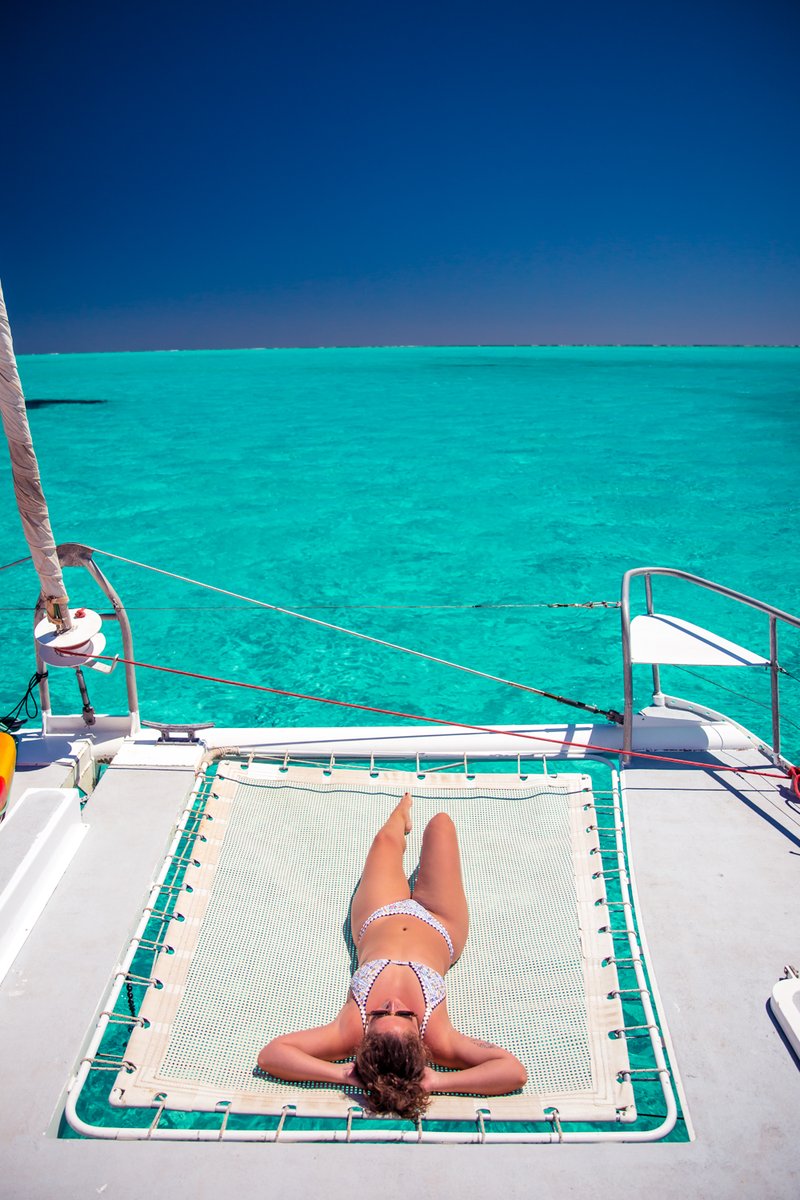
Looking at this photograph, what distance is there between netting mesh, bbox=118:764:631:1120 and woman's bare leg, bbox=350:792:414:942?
109 mm

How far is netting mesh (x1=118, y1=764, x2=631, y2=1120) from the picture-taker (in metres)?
2.24

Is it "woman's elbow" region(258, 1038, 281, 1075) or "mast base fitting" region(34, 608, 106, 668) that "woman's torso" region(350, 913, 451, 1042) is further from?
"mast base fitting" region(34, 608, 106, 668)

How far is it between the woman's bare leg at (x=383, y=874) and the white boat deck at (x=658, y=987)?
0.80 m

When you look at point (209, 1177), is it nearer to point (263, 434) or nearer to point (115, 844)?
point (115, 844)

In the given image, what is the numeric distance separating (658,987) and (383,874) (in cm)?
100

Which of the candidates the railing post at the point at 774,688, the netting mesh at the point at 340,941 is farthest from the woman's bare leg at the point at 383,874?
the railing post at the point at 774,688

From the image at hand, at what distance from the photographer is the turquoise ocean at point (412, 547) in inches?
271

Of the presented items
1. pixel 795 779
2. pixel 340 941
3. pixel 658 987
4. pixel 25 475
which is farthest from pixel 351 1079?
pixel 795 779

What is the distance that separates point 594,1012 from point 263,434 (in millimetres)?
21168

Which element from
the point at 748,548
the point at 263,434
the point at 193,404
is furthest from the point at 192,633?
the point at 193,404

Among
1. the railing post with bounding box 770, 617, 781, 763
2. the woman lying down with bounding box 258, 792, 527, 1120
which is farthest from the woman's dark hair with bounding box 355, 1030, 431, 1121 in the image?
the railing post with bounding box 770, 617, 781, 763

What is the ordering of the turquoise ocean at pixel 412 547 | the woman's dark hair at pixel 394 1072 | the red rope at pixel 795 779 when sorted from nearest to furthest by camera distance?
the woman's dark hair at pixel 394 1072 < the red rope at pixel 795 779 < the turquoise ocean at pixel 412 547

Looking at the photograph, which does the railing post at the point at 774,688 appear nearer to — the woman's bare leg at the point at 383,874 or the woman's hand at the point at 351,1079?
the woman's bare leg at the point at 383,874

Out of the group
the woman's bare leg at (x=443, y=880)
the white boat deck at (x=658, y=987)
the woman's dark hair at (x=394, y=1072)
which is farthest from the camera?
the woman's bare leg at (x=443, y=880)
